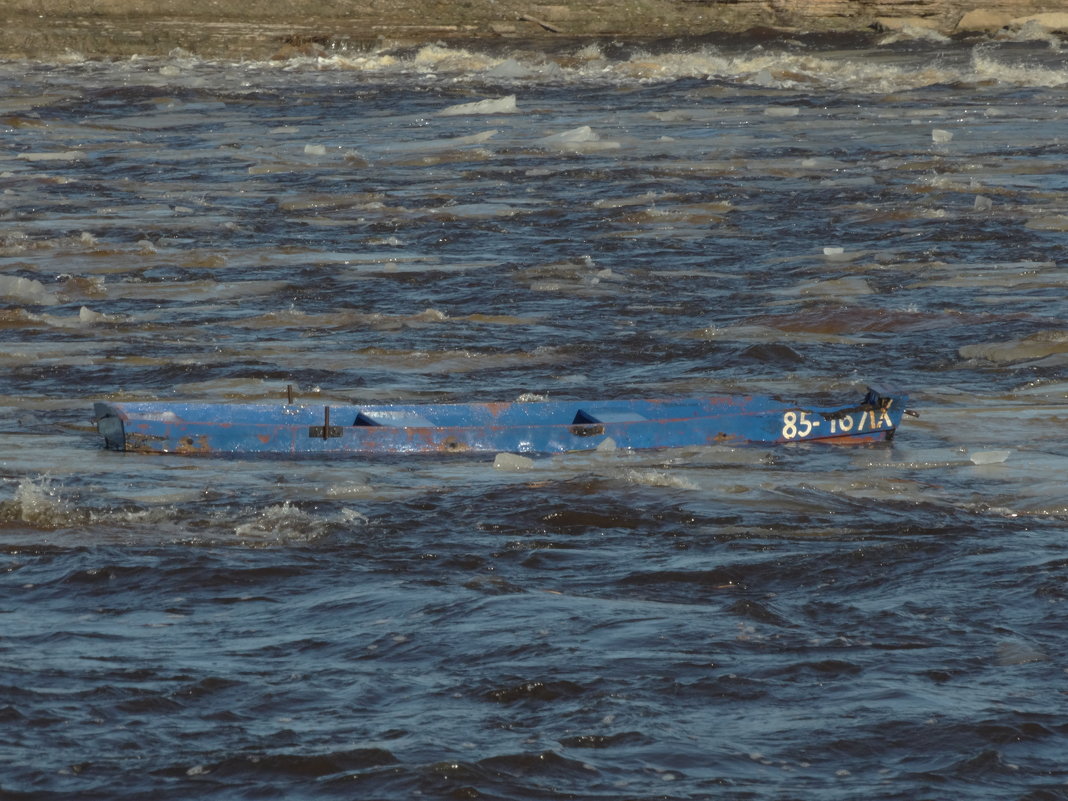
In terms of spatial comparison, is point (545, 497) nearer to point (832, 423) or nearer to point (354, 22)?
point (832, 423)

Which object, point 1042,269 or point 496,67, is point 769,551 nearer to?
point 1042,269

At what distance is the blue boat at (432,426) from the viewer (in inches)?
379

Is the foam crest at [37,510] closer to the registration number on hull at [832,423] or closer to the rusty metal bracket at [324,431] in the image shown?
the rusty metal bracket at [324,431]

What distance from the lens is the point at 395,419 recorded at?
9883mm

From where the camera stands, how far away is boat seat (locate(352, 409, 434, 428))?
385 inches

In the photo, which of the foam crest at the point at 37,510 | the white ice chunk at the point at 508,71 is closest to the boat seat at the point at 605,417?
the foam crest at the point at 37,510

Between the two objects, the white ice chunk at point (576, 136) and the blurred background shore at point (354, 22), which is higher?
the blurred background shore at point (354, 22)

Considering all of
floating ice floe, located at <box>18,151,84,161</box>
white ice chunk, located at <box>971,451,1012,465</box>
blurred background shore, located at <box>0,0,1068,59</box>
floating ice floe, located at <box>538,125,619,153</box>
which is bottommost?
white ice chunk, located at <box>971,451,1012,465</box>

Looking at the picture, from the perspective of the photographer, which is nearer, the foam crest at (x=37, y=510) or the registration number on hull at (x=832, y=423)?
the foam crest at (x=37, y=510)

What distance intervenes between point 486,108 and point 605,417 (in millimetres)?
19764

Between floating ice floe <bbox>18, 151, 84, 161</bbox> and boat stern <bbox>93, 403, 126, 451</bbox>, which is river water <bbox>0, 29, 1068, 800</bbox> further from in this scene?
floating ice floe <bbox>18, 151, 84, 161</bbox>

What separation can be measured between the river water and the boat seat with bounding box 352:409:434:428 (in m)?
0.33

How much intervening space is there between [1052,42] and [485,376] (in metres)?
25.5

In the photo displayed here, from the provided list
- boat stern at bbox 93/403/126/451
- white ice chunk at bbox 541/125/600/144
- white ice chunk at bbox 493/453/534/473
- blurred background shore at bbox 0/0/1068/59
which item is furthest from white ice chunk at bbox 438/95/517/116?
white ice chunk at bbox 493/453/534/473
